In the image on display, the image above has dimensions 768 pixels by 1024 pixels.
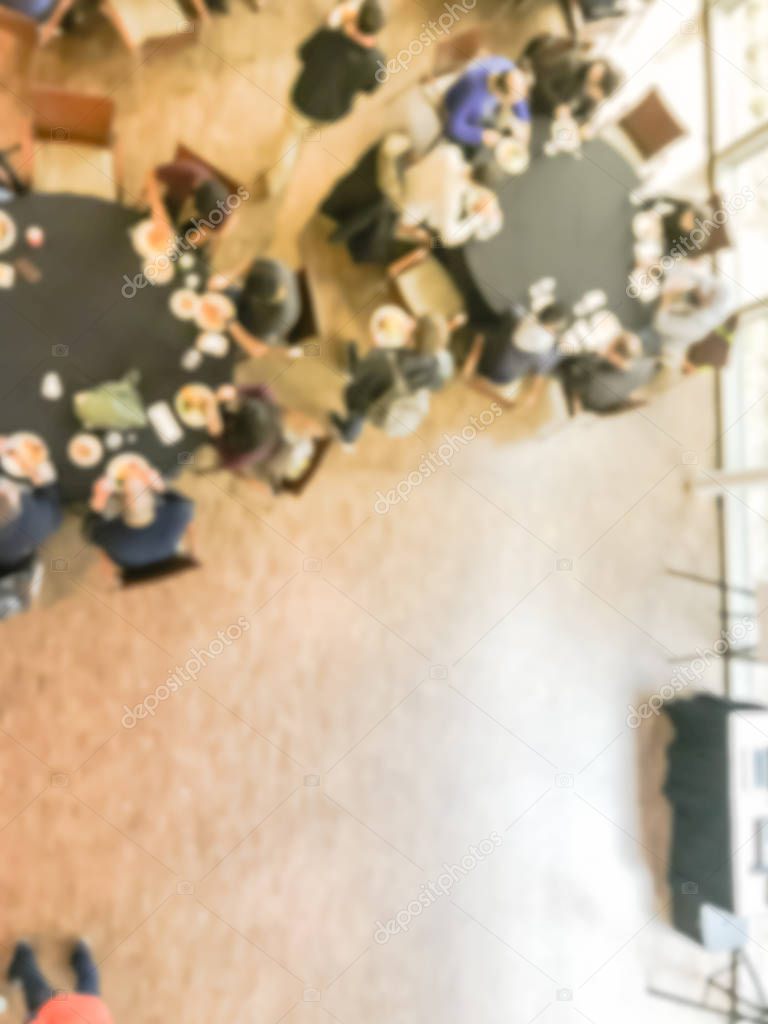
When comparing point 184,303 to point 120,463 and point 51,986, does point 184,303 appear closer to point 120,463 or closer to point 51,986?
point 120,463

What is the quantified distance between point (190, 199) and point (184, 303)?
0.41m

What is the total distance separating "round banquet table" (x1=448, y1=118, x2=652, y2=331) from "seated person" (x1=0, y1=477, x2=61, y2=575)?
1765 mm

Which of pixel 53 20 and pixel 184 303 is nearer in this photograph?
pixel 184 303

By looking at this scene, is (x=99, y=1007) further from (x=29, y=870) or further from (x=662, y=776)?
(x=662, y=776)

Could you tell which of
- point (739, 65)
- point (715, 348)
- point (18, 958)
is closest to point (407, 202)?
point (715, 348)

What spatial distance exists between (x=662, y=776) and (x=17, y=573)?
3.00 meters

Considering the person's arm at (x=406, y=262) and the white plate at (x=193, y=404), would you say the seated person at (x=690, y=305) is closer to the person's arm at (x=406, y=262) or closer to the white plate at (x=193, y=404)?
the person's arm at (x=406, y=262)

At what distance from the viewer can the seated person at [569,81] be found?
3121 mm

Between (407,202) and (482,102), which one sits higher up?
(482,102)

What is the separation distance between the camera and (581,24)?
3.72 meters

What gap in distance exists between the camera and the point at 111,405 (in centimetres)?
250

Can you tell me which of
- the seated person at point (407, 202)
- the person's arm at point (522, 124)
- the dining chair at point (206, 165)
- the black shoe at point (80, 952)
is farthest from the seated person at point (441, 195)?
the black shoe at point (80, 952)

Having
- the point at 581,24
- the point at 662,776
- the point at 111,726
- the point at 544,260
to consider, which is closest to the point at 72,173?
the point at 544,260

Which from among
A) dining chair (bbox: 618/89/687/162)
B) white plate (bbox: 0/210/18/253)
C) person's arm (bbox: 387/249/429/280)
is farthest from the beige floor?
white plate (bbox: 0/210/18/253)
